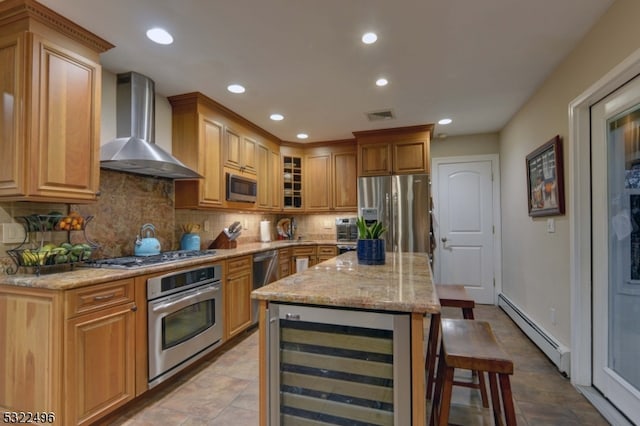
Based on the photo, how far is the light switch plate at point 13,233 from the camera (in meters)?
1.97

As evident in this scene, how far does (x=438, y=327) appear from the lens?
2.03m

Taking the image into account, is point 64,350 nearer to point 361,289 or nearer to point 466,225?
point 361,289

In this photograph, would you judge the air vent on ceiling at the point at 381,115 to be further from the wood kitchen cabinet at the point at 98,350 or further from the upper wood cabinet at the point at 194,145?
the wood kitchen cabinet at the point at 98,350

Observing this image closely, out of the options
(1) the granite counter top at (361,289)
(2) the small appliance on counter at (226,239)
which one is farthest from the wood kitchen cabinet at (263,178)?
(1) the granite counter top at (361,289)

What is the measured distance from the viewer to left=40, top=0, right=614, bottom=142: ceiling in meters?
1.89

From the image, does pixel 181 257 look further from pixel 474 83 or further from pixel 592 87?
pixel 592 87

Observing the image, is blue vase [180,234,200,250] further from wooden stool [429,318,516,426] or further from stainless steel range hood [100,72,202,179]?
wooden stool [429,318,516,426]

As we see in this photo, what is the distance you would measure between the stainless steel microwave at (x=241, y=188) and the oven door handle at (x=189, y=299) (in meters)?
1.14

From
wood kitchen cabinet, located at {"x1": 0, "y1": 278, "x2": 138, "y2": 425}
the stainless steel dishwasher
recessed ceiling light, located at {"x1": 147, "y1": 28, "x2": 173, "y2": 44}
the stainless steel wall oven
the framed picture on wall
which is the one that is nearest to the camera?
wood kitchen cabinet, located at {"x1": 0, "y1": 278, "x2": 138, "y2": 425}

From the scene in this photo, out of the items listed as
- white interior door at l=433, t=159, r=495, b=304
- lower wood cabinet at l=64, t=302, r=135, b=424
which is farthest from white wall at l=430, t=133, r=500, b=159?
lower wood cabinet at l=64, t=302, r=135, b=424

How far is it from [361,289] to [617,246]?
1848 mm

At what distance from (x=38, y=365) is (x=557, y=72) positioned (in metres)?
4.20

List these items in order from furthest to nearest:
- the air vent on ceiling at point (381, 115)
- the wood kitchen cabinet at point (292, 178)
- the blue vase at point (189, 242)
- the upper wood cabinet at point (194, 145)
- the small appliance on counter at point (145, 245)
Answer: the wood kitchen cabinet at point (292, 178) → the air vent on ceiling at point (381, 115) → the blue vase at point (189, 242) → the upper wood cabinet at point (194, 145) → the small appliance on counter at point (145, 245)

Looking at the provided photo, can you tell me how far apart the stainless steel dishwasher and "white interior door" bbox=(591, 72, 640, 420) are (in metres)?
2.97
